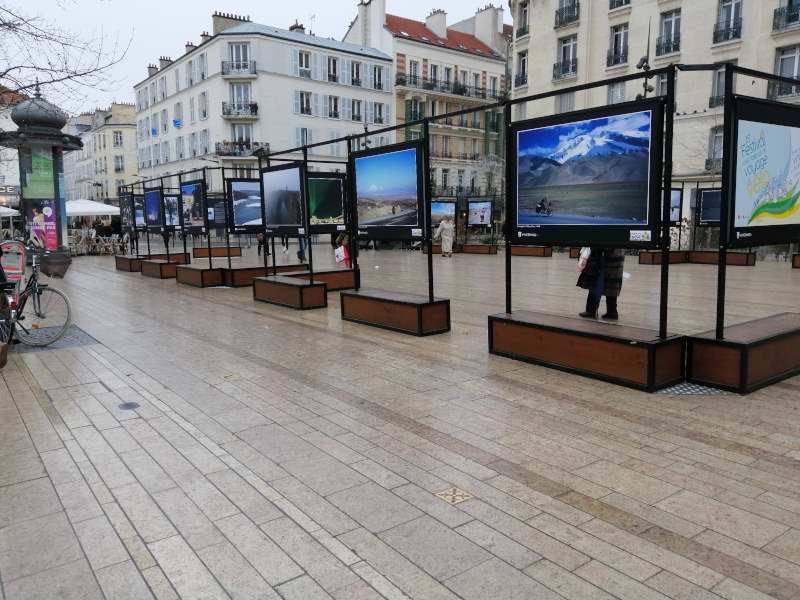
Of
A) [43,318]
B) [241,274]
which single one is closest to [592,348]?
[43,318]

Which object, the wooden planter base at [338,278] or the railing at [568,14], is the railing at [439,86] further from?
the wooden planter base at [338,278]

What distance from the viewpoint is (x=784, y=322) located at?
609cm

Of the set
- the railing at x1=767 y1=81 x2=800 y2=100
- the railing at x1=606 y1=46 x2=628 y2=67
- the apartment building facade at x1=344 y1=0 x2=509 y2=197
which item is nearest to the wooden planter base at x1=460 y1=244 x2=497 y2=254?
the railing at x1=767 y1=81 x2=800 y2=100

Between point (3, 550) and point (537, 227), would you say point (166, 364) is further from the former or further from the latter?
point (537, 227)

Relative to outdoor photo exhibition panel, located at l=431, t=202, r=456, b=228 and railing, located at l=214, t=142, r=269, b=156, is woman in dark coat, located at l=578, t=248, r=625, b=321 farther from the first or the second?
railing, located at l=214, t=142, r=269, b=156

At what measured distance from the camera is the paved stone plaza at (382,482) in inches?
107

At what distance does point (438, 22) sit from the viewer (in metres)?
53.7

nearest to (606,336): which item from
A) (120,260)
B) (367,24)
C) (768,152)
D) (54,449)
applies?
(768,152)

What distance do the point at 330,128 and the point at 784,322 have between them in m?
45.6

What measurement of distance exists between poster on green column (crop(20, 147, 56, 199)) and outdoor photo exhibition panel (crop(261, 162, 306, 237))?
6.44 metres

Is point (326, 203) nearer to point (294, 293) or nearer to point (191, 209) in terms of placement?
point (294, 293)

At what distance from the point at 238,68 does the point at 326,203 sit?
127ft

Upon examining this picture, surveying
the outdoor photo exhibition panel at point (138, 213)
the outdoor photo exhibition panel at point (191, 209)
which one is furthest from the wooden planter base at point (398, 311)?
the outdoor photo exhibition panel at point (138, 213)

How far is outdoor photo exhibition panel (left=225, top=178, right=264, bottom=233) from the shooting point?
14.1 metres
